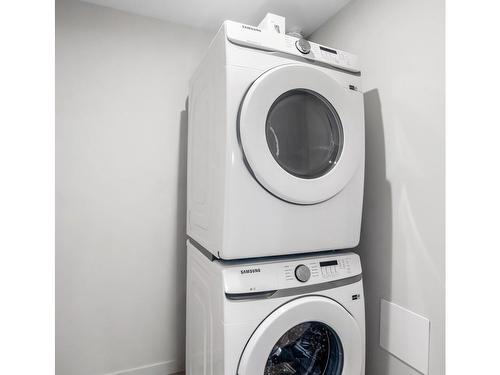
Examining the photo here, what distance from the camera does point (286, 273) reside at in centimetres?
117

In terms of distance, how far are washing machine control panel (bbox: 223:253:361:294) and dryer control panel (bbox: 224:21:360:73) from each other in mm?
861

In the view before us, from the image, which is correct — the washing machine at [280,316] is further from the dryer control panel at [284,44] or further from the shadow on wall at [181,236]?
the dryer control panel at [284,44]

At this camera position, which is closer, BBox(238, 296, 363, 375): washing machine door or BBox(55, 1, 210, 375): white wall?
BBox(238, 296, 363, 375): washing machine door

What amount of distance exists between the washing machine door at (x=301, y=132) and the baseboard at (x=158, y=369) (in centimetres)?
145

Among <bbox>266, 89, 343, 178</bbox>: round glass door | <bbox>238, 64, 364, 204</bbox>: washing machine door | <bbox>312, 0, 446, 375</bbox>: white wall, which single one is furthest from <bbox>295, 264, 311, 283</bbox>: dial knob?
<bbox>312, 0, 446, 375</bbox>: white wall

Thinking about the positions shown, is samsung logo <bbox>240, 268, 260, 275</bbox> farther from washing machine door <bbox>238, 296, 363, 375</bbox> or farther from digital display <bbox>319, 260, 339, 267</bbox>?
digital display <bbox>319, 260, 339, 267</bbox>

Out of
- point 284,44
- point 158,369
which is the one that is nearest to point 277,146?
point 284,44

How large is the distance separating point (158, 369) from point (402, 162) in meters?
1.86

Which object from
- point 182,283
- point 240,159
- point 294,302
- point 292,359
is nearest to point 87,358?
point 182,283

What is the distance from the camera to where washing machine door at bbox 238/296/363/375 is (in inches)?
42.1

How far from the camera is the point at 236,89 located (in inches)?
43.7

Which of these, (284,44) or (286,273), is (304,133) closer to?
(284,44)
